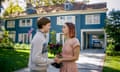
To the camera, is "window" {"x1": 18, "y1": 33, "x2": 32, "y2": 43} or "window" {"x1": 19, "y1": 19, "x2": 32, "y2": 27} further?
"window" {"x1": 18, "y1": 33, "x2": 32, "y2": 43}

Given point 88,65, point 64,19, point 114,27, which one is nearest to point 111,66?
point 88,65

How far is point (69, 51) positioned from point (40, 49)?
0.70 meters

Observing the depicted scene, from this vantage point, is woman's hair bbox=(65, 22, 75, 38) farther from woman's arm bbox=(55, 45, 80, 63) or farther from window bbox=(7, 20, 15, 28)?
window bbox=(7, 20, 15, 28)

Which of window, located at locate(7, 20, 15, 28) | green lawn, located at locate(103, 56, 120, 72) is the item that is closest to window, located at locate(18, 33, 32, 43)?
window, located at locate(7, 20, 15, 28)

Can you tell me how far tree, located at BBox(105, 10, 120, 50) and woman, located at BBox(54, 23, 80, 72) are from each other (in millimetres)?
22107

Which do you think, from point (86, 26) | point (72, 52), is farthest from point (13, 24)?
point (72, 52)

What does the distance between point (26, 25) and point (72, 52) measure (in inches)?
1376

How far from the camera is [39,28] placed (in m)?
4.14

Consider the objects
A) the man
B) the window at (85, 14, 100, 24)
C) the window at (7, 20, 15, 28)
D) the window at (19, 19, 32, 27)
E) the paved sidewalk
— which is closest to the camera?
the man

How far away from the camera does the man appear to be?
3.96 m

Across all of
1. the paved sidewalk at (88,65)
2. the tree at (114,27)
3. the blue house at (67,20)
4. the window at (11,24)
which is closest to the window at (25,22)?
the blue house at (67,20)

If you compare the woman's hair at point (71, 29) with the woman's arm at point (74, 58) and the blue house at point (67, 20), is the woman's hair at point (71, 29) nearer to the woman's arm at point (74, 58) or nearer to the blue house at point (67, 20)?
the woman's arm at point (74, 58)

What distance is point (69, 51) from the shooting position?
446 centimetres

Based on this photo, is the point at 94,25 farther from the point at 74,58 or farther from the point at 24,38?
the point at 74,58
